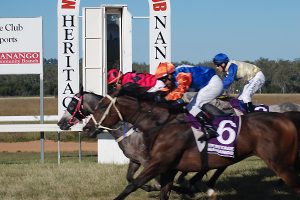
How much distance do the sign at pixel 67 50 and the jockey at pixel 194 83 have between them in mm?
5214

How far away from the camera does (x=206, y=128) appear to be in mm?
7242

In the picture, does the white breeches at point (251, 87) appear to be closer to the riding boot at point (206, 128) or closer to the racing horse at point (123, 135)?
the racing horse at point (123, 135)

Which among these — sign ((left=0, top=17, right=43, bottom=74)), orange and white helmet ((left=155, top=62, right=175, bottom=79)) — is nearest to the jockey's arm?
orange and white helmet ((left=155, top=62, right=175, bottom=79))

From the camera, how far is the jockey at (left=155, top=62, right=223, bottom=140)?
7.54 metres

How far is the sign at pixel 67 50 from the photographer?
12828 millimetres

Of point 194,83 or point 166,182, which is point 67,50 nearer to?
point 194,83

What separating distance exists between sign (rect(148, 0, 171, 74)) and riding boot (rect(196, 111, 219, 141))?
18.2 ft

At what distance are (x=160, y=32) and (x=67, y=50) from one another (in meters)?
2.05

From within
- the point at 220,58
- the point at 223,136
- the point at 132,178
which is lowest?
the point at 132,178

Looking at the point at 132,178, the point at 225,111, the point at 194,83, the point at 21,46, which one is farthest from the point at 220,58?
the point at 21,46

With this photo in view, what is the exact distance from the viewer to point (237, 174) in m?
11.2

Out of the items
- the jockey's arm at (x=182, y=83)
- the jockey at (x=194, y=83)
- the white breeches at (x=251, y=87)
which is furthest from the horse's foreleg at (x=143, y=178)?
the white breeches at (x=251, y=87)

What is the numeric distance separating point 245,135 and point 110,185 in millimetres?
3424

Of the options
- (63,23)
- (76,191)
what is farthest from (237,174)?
(63,23)
